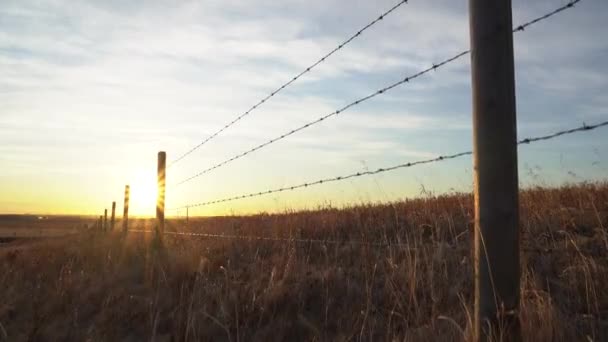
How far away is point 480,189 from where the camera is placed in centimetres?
215

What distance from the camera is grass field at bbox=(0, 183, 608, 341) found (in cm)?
314

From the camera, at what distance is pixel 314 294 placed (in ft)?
13.3

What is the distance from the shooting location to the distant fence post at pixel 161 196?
7.53 m

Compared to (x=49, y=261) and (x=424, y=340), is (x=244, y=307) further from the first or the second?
(x=49, y=261)

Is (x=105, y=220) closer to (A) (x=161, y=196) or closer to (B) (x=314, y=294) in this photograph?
(A) (x=161, y=196)

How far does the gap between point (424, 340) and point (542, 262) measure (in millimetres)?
2250

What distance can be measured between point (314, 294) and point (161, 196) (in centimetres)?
437

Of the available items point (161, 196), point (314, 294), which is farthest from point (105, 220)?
point (314, 294)

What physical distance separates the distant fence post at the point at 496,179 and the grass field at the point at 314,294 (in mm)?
320

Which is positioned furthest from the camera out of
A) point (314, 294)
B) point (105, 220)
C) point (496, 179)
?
point (105, 220)

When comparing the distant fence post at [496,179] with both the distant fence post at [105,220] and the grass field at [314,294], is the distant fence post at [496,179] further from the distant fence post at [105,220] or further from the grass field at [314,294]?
the distant fence post at [105,220]

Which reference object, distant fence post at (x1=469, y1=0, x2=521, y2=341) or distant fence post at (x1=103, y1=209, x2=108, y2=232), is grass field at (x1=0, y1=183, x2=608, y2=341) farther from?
distant fence post at (x1=103, y1=209, x2=108, y2=232)

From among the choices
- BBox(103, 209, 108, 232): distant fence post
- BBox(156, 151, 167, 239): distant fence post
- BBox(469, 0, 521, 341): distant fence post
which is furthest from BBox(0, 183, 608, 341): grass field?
BBox(103, 209, 108, 232): distant fence post

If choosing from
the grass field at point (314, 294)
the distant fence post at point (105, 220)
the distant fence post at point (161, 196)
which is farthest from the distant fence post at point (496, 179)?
the distant fence post at point (105, 220)
